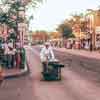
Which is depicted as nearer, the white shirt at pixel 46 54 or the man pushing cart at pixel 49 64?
the man pushing cart at pixel 49 64

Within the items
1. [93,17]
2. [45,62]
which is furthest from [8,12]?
[93,17]

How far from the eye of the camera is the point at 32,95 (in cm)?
1622

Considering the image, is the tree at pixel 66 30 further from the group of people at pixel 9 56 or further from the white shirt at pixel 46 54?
the white shirt at pixel 46 54

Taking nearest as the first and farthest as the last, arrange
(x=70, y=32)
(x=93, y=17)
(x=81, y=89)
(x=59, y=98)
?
(x=59, y=98) < (x=81, y=89) < (x=93, y=17) < (x=70, y=32)

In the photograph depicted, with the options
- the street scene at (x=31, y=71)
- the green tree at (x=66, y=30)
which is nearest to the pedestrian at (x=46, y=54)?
the street scene at (x=31, y=71)

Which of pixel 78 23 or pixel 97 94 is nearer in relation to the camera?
pixel 97 94

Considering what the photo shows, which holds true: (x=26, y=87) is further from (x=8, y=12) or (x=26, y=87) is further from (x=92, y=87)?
(x=8, y=12)

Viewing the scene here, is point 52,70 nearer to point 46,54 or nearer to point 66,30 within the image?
point 46,54

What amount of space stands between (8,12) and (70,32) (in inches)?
4636

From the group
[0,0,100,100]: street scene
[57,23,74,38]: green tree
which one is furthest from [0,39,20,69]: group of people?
[57,23,74,38]: green tree

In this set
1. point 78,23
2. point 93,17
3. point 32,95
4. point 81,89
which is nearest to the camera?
point 32,95

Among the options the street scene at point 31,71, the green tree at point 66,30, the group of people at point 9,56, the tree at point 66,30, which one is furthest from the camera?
the tree at point 66,30

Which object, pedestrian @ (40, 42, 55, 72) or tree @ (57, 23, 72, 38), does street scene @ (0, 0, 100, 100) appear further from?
tree @ (57, 23, 72, 38)

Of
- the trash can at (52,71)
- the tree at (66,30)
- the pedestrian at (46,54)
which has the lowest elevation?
the tree at (66,30)
